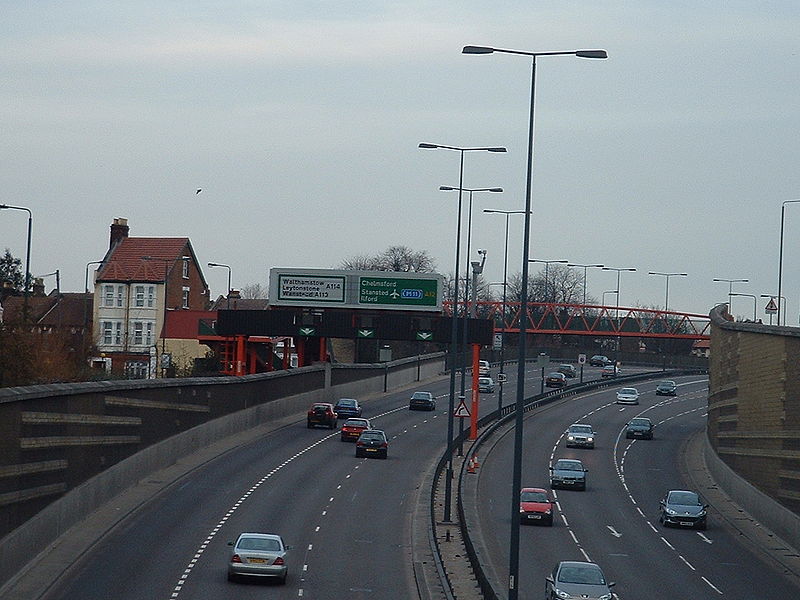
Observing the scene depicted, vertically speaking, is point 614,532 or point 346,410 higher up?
point 346,410

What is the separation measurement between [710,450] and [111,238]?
68279 mm

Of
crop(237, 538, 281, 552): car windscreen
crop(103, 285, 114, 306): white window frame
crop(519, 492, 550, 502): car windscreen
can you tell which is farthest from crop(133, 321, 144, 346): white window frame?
crop(237, 538, 281, 552): car windscreen

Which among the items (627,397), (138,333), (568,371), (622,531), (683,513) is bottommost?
(622,531)

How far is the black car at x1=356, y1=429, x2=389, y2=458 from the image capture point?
60.9 metres

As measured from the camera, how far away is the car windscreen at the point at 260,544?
106ft

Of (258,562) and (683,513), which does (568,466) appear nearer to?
(683,513)

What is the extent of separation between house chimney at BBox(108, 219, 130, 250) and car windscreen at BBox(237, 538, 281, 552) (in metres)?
86.5

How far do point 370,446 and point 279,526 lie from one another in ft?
63.5

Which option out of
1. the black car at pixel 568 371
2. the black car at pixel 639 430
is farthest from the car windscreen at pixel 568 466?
the black car at pixel 568 371

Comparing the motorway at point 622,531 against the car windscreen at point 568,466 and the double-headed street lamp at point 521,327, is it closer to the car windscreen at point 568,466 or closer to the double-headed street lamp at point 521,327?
the car windscreen at point 568,466

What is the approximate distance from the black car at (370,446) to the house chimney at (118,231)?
6085 cm

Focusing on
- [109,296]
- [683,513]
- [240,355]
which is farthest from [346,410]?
[109,296]

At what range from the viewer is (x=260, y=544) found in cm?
3269

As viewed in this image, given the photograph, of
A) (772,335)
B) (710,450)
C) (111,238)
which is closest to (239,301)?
(111,238)
